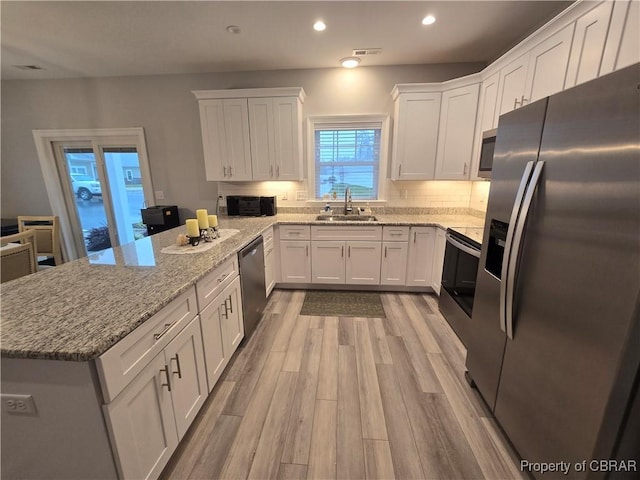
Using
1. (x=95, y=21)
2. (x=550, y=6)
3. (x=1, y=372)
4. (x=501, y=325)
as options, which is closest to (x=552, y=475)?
(x=501, y=325)

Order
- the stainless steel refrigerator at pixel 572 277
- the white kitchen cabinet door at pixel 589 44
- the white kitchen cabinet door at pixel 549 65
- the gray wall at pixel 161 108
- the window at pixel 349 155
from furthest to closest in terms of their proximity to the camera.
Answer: the window at pixel 349 155
the gray wall at pixel 161 108
the white kitchen cabinet door at pixel 549 65
the white kitchen cabinet door at pixel 589 44
the stainless steel refrigerator at pixel 572 277

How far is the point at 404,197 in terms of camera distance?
3549 millimetres

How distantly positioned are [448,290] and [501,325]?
125 cm

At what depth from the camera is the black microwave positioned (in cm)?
236

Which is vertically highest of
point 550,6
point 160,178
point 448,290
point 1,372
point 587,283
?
point 550,6

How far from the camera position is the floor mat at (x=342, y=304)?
2.86 meters

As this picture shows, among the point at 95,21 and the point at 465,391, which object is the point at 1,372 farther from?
the point at 95,21

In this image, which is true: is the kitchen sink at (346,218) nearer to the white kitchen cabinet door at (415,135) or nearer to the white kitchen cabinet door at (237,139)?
the white kitchen cabinet door at (415,135)

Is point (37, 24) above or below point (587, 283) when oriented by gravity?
above

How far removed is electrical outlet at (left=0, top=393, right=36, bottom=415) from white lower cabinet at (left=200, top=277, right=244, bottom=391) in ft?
2.33

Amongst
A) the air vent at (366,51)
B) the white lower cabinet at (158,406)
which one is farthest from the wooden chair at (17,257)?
the air vent at (366,51)

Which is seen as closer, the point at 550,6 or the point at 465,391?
the point at 465,391

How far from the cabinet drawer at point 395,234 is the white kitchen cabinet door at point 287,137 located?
4.21 ft

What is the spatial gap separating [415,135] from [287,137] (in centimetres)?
157
